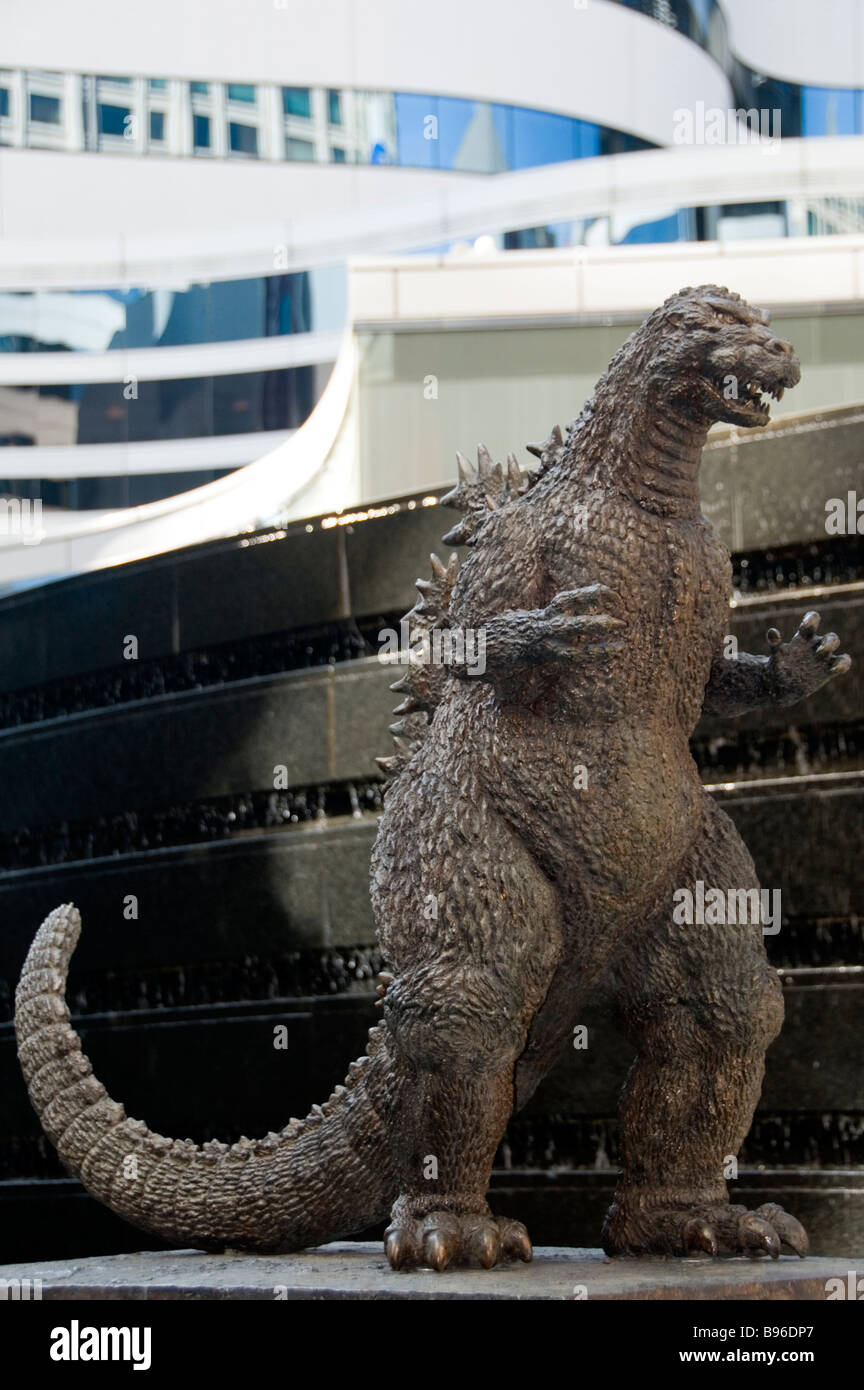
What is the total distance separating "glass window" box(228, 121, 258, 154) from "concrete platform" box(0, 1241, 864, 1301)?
2946cm

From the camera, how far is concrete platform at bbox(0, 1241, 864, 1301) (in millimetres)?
4418

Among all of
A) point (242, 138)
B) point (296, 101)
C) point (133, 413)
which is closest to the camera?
point (133, 413)

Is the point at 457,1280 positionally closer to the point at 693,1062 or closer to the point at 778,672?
the point at 693,1062

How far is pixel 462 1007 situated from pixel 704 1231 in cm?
93

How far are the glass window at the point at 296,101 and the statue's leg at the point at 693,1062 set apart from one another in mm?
29477

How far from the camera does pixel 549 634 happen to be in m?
4.86

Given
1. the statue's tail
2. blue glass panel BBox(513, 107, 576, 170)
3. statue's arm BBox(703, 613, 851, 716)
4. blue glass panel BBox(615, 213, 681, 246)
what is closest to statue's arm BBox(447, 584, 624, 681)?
statue's arm BBox(703, 613, 851, 716)

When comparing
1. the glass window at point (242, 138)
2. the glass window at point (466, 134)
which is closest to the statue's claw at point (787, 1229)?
the glass window at point (466, 134)

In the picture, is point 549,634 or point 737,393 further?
point 737,393

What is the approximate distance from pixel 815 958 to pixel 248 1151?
8.42 feet

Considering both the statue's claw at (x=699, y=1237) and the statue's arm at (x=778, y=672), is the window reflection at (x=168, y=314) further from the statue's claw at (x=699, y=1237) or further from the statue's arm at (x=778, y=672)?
the statue's claw at (x=699, y=1237)

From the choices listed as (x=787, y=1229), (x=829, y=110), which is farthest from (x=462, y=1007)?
(x=829, y=110)

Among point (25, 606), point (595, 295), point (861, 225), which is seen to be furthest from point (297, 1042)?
point (861, 225)

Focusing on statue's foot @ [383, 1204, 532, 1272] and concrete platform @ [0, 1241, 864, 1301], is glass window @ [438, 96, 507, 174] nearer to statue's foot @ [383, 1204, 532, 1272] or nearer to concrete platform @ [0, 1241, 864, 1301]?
concrete platform @ [0, 1241, 864, 1301]
